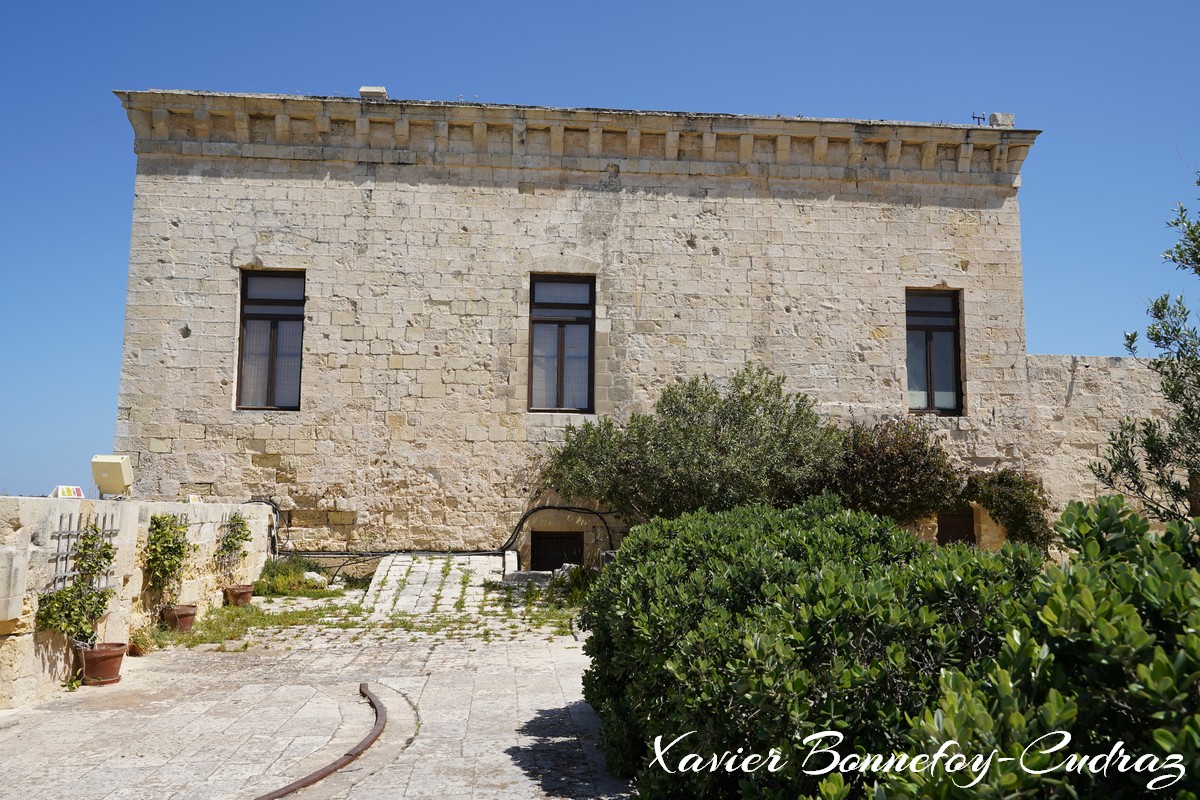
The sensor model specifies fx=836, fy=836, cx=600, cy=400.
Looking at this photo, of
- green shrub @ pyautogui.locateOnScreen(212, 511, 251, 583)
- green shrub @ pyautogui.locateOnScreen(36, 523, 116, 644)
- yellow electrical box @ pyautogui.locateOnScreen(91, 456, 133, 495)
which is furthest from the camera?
green shrub @ pyautogui.locateOnScreen(212, 511, 251, 583)

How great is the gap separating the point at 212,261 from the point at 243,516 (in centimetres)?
415

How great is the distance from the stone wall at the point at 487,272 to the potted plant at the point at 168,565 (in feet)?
12.7

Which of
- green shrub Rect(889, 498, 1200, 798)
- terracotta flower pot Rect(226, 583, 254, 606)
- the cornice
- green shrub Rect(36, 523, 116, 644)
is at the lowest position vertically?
terracotta flower pot Rect(226, 583, 254, 606)

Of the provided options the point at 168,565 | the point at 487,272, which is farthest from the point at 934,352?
the point at 168,565

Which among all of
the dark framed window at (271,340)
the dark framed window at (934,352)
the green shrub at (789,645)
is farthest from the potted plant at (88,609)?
the dark framed window at (934,352)

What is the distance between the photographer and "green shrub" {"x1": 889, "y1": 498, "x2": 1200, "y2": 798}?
154 centimetres

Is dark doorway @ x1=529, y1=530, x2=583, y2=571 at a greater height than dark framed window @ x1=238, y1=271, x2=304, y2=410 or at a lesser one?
lesser

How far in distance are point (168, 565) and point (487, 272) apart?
6.42m

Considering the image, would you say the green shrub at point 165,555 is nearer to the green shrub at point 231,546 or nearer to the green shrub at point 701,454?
the green shrub at point 231,546

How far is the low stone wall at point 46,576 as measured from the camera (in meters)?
5.32

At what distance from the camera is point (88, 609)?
6.11 metres

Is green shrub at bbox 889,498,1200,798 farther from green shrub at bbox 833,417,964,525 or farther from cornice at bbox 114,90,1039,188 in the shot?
cornice at bbox 114,90,1039,188

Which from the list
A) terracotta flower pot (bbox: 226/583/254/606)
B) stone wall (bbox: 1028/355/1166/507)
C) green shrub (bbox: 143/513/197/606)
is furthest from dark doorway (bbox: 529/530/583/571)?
stone wall (bbox: 1028/355/1166/507)

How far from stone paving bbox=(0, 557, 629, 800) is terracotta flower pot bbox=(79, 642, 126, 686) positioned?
137 mm
